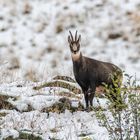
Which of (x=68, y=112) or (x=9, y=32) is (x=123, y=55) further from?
(x=68, y=112)

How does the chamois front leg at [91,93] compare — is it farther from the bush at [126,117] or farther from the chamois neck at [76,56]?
the bush at [126,117]

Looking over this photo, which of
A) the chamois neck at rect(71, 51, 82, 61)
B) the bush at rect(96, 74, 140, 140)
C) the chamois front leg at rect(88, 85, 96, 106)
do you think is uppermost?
the chamois neck at rect(71, 51, 82, 61)

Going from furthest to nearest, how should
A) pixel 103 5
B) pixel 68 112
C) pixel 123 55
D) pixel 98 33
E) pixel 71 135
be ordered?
pixel 103 5 < pixel 98 33 < pixel 123 55 < pixel 68 112 < pixel 71 135

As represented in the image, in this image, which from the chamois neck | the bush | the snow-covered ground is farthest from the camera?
the snow-covered ground

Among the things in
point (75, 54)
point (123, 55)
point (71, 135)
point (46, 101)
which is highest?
point (123, 55)

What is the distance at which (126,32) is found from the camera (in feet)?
54.9

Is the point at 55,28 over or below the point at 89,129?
over

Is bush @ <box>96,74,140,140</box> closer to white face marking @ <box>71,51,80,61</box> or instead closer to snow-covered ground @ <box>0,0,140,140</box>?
white face marking @ <box>71,51,80,61</box>

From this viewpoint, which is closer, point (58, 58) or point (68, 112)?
A: point (68, 112)

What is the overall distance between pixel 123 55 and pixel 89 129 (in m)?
8.96

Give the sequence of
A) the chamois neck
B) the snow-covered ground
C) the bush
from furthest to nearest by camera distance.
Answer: the snow-covered ground
the chamois neck
the bush

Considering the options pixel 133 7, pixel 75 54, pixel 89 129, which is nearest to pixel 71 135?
pixel 89 129

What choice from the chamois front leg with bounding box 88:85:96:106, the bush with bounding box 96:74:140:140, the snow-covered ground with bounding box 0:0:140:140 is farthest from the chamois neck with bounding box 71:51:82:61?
the snow-covered ground with bounding box 0:0:140:140

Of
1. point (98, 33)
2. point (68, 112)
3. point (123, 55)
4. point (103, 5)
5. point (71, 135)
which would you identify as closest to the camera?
point (71, 135)
